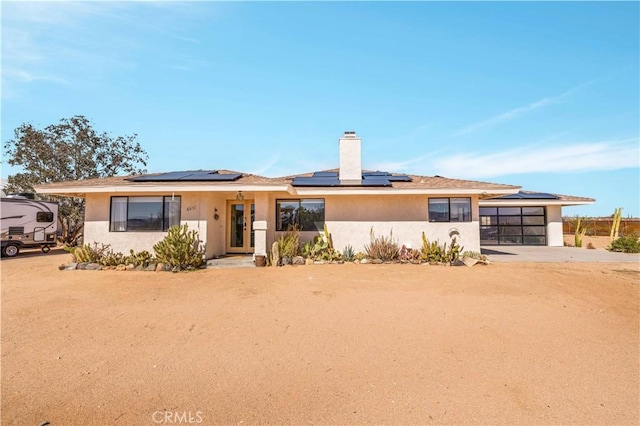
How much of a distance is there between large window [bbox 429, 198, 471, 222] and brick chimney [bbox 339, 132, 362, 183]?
334 centimetres

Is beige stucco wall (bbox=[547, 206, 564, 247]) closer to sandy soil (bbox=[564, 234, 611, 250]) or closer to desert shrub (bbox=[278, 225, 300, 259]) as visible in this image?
sandy soil (bbox=[564, 234, 611, 250])

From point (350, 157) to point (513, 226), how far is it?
11.9 meters

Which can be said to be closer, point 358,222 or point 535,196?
point 358,222

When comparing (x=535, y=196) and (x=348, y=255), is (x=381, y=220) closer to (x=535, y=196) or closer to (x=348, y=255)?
(x=348, y=255)

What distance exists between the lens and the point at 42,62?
8164mm

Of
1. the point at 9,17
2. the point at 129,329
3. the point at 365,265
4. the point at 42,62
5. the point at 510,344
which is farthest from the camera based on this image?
the point at 365,265

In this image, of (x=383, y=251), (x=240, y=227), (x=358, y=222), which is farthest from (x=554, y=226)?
(x=240, y=227)

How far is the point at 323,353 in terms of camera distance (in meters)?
4.34

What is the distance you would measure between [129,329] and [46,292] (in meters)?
4.10

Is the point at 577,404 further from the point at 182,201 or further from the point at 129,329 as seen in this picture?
the point at 182,201

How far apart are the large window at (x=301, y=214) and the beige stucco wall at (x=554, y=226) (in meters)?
14.2

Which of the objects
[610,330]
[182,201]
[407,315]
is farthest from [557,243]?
[182,201]

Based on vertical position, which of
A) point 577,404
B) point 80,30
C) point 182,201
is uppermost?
point 80,30

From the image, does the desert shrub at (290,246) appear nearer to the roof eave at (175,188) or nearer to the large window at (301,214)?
the large window at (301,214)
